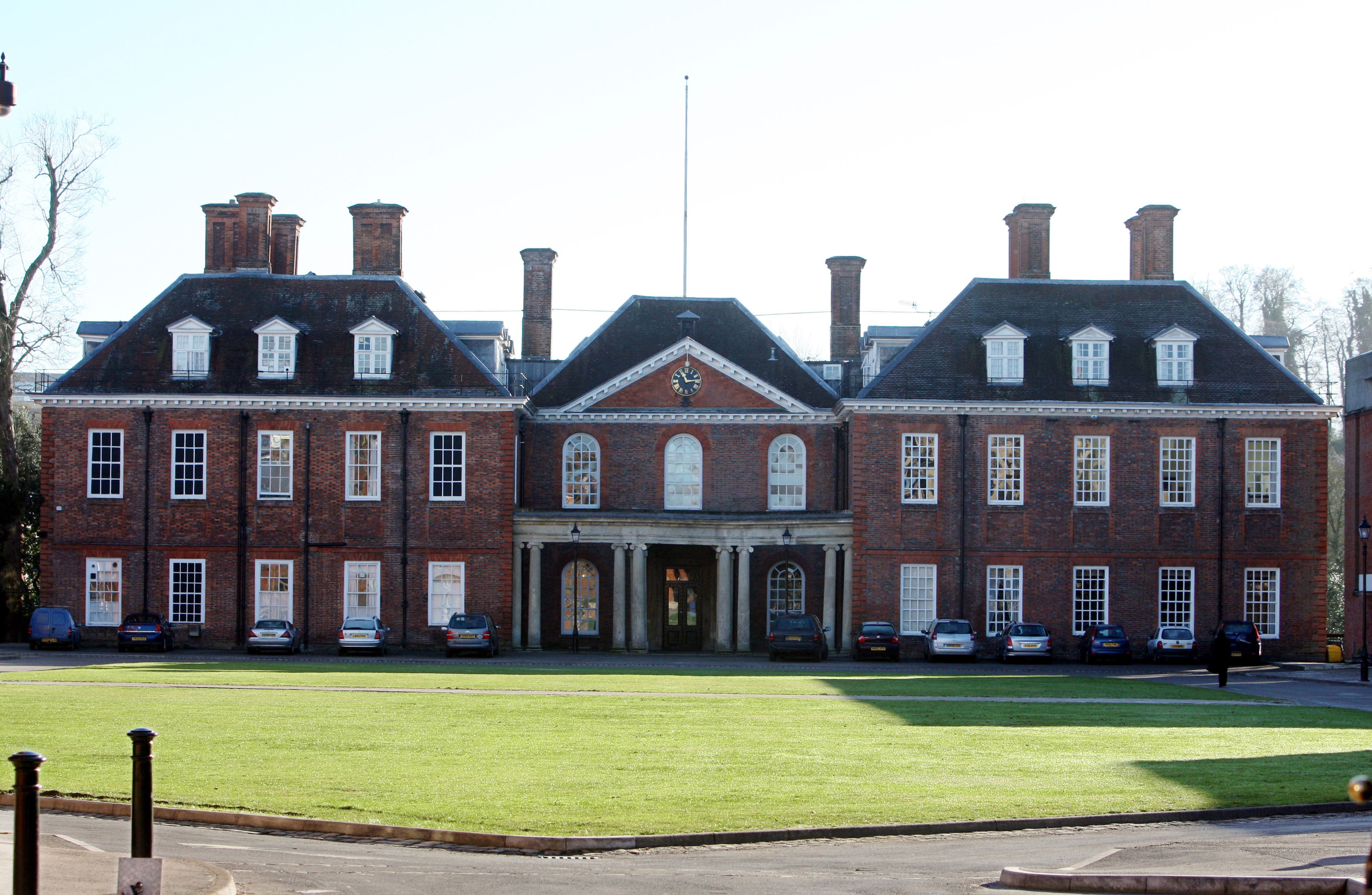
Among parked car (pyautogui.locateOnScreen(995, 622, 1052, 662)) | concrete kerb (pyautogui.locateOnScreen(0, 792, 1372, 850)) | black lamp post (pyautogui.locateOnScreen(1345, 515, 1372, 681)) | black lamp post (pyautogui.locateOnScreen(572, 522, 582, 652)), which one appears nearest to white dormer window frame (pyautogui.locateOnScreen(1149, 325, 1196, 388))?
black lamp post (pyautogui.locateOnScreen(1345, 515, 1372, 681))

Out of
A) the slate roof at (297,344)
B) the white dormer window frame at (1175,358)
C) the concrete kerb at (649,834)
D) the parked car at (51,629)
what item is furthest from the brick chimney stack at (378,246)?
the concrete kerb at (649,834)

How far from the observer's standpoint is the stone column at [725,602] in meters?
48.1

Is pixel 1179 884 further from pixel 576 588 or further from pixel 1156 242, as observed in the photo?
pixel 1156 242

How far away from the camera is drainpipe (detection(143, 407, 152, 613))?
47344 millimetres

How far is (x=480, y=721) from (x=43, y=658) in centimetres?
2162

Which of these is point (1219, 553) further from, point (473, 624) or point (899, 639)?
point (473, 624)

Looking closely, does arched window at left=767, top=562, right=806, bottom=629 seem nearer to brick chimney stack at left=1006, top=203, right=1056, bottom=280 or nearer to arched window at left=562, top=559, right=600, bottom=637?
arched window at left=562, top=559, right=600, bottom=637

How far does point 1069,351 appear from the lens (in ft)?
161

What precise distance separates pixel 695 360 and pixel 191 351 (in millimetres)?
15734

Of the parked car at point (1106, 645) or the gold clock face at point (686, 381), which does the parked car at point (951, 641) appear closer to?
the parked car at point (1106, 645)

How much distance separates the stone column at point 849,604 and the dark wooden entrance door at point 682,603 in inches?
226

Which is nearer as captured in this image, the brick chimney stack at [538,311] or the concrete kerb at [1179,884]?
the concrete kerb at [1179,884]

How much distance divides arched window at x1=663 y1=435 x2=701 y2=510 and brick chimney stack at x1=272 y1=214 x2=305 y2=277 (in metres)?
14.0

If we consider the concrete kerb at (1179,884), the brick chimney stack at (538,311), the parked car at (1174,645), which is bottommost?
the parked car at (1174,645)
